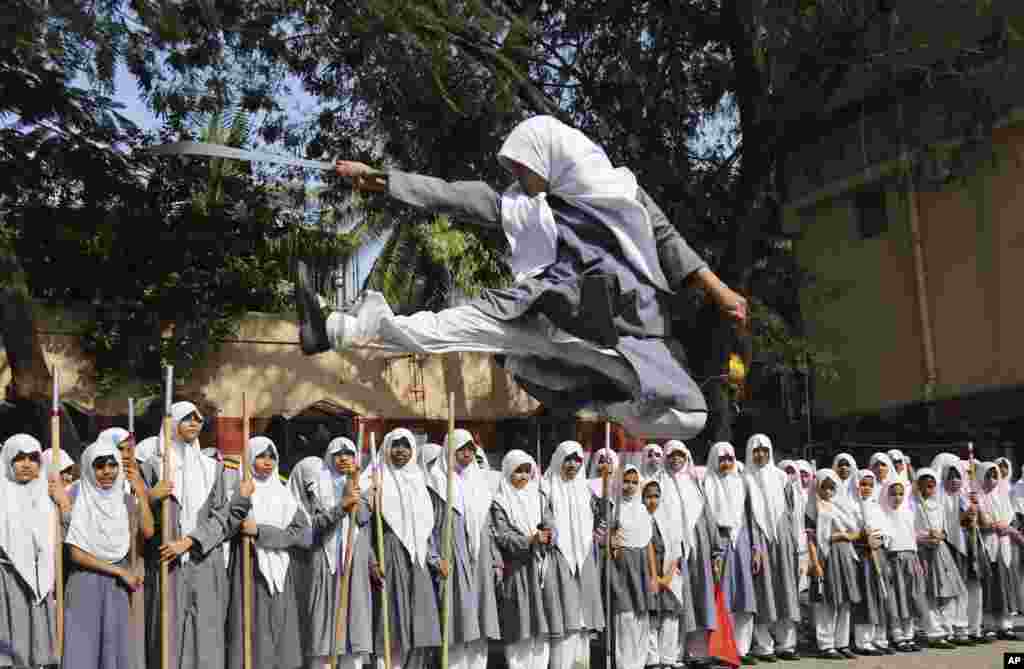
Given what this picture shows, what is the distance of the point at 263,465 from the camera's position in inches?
339

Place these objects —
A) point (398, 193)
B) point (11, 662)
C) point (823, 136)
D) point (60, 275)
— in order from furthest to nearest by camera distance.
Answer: point (823, 136), point (60, 275), point (11, 662), point (398, 193)

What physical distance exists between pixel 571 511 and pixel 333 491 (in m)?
1.89

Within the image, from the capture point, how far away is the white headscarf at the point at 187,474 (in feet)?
25.9

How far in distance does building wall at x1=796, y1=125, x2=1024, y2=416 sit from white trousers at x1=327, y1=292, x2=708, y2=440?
1233 cm

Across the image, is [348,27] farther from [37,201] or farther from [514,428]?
A: [514,428]

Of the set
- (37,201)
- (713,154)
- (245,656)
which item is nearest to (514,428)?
(713,154)

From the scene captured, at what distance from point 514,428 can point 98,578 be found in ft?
32.9

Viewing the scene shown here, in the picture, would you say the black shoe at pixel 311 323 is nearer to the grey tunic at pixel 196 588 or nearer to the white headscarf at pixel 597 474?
the grey tunic at pixel 196 588

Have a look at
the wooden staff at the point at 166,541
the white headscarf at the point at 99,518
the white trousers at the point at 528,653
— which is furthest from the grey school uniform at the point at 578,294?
the white trousers at the point at 528,653

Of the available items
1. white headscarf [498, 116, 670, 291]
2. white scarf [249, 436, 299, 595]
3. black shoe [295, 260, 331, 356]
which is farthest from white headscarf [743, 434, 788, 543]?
black shoe [295, 260, 331, 356]

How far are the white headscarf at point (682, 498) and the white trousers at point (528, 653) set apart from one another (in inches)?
53.8

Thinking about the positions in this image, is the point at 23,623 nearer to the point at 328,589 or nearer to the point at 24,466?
the point at 24,466

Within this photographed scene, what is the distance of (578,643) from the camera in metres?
9.42

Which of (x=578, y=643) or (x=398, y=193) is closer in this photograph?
(x=398, y=193)
